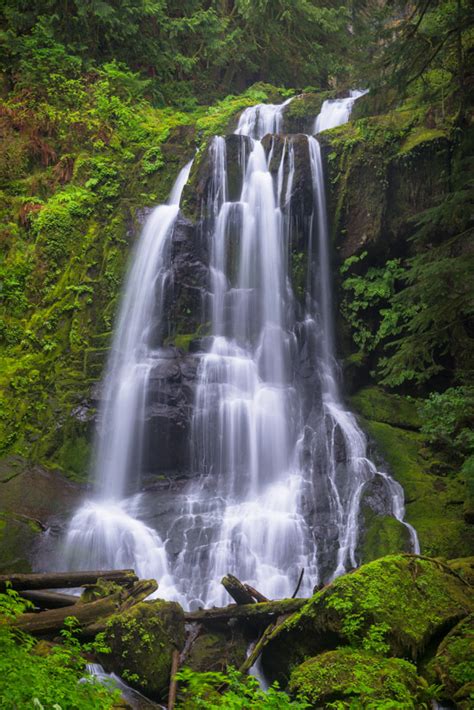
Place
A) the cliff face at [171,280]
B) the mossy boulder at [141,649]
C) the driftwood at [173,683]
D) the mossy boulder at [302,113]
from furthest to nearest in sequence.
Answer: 1. the mossy boulder at [302,113]
2. the cliff face at [171,280]
3. the mossy boulder at [141,649]
4. the driftwood at [173,683]

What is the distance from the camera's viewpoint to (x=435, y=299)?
721cm

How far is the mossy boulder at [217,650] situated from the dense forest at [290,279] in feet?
0.08

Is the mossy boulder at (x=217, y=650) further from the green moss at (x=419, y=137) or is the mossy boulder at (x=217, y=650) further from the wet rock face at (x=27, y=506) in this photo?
the green moss at (x=419, y=137)

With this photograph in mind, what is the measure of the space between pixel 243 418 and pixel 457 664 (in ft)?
21.8

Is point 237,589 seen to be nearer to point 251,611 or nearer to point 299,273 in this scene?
point 251,611

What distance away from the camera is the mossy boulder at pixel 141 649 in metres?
4.91

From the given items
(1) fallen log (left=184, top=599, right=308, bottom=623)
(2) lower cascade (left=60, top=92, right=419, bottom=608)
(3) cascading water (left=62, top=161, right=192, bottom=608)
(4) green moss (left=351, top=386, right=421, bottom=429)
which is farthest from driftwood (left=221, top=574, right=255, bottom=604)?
(4) green moss (left=351, top=386, right=421, bottom=429)

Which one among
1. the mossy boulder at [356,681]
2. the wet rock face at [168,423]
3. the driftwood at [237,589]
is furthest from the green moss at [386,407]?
the mossy boulder at [356,681]

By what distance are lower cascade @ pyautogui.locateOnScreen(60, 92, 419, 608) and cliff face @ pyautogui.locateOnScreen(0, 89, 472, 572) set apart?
0.23m

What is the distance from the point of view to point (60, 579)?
5824 mm

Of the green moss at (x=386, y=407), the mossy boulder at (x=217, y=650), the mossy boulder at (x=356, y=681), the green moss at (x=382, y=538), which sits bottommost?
the mossy boulder at (x=217, y=650)

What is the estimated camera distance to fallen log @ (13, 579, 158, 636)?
202 inches

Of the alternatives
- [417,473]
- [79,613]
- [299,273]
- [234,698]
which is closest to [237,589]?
[79,613]

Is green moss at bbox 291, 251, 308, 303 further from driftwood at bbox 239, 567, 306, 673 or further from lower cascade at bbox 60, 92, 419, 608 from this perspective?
driftwood at bbox 239, 567, 306, 673
